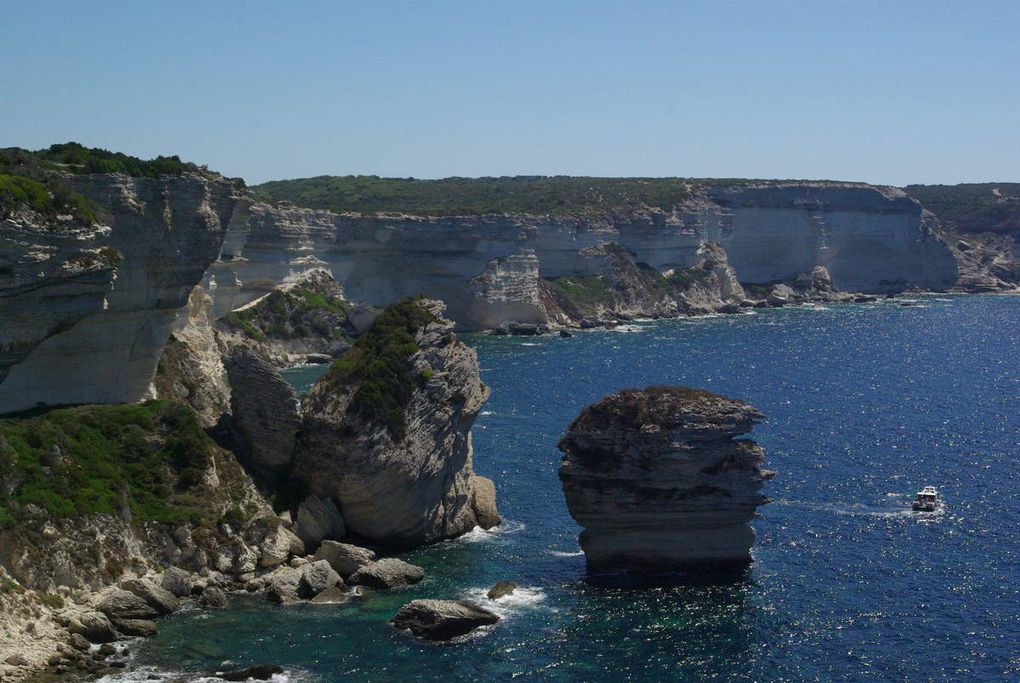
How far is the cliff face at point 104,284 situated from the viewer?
154 feet

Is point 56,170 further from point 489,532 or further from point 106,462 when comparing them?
point 489,532

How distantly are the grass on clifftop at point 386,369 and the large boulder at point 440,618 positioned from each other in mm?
10838

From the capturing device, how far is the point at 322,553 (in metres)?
50.2

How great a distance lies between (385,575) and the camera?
1916 inches

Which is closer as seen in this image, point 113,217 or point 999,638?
point 999,638

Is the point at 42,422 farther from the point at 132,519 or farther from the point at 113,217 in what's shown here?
the point at 113,217

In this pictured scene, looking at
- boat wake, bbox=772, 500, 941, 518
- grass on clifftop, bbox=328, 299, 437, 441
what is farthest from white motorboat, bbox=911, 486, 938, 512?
grass on clifftop, bbox=328, 299, 437, 441

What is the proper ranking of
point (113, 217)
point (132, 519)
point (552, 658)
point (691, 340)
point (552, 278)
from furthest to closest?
point (552, 278) < point (691, 340) < point (113, 217) < point (132, 519) < point (552, 658)

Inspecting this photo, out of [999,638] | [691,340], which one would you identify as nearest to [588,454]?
[999,638]

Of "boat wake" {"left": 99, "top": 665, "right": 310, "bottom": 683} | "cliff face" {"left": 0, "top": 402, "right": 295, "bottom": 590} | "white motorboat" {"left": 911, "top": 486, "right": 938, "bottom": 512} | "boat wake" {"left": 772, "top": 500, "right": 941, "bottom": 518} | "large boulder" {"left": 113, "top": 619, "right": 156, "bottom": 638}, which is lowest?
"boat wake" {"left": 99, "top": 665, "right": 310, "bottom": 683}

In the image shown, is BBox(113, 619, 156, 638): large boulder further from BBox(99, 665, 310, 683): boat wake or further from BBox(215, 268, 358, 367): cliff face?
BBox(215, 268, 358, 367): cliff face

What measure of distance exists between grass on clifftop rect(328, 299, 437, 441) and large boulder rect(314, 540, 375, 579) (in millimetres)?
5631

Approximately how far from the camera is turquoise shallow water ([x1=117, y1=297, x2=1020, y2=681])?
41.1 m

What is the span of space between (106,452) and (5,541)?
756 cm
